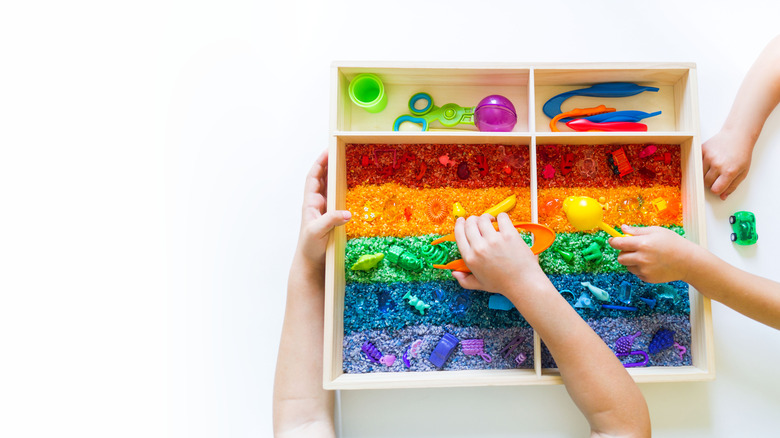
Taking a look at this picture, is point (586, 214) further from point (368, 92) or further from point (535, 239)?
point (368, 92)

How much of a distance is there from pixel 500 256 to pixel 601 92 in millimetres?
439

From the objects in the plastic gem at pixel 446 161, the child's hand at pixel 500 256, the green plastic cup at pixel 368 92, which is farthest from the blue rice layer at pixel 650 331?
the green plastic cup at pixel 368 92

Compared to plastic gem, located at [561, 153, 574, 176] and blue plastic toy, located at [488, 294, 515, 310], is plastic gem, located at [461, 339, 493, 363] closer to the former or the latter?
blue plastic toy, located at [488, 294, 515, 310]

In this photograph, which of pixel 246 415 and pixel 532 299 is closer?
pixel 532 299

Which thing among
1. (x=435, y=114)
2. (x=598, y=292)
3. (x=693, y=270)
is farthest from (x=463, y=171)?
(x=693, y=270)

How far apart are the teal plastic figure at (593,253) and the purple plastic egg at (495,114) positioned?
0.29 m

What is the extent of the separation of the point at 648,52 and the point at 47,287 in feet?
5.02

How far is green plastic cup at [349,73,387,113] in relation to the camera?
88cm

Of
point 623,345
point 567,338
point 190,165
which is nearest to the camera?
point 567,338

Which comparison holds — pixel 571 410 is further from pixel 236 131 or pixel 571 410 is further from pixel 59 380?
pixel 59 380

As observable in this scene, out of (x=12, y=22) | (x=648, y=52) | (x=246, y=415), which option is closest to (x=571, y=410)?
(x=246, y=415)

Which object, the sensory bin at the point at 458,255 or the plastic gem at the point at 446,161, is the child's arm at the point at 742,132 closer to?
the sensory bin at the point at 458,255

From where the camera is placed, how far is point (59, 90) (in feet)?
3.44

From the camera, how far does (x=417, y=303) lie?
85 cm
